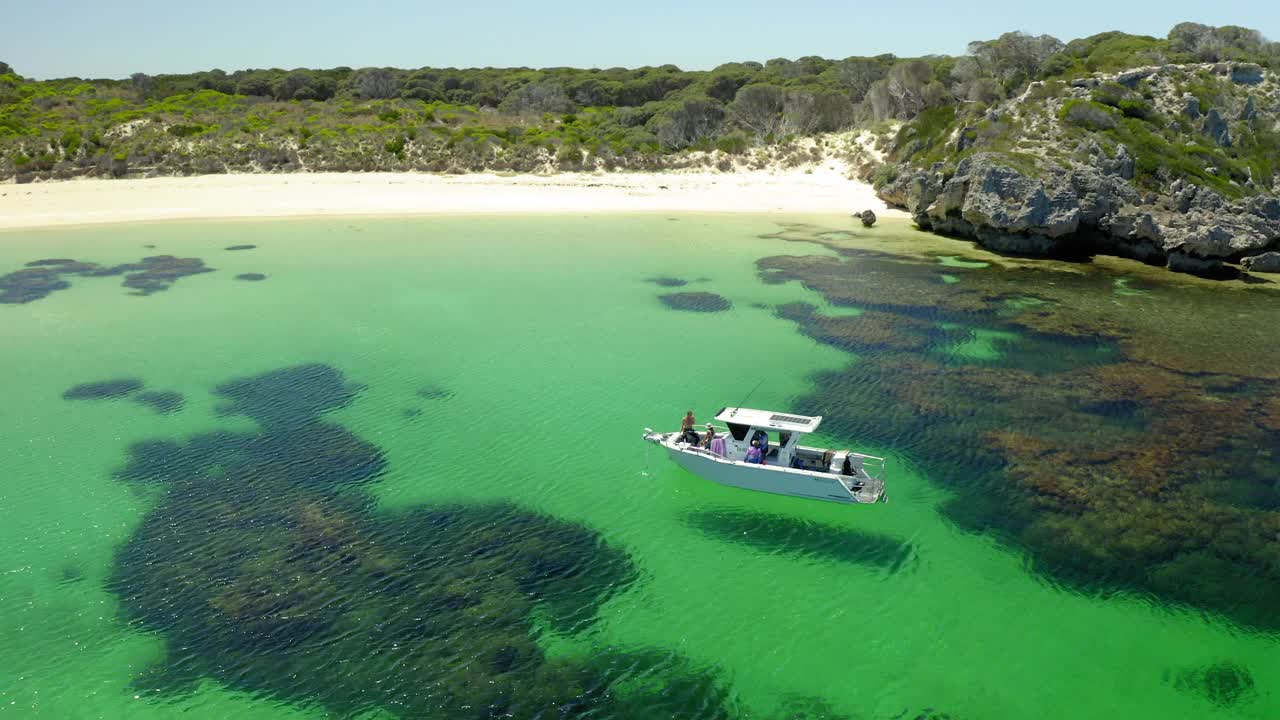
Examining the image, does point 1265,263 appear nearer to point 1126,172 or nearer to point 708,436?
point 1126,172

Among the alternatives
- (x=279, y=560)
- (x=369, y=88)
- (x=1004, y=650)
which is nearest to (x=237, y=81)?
(x=369, y=88)

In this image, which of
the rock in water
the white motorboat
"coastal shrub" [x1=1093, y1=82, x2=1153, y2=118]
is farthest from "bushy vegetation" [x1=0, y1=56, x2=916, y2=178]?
the white motorboat

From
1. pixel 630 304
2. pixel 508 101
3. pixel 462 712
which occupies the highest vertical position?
pixel 508 101

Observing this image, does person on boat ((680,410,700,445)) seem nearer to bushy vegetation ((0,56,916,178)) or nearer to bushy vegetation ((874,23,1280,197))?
bushy vegetation ((874,23,1280,197))

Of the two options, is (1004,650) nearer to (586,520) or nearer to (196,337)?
(586,520)

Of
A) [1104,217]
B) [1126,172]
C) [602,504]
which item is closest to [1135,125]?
[1126,172]

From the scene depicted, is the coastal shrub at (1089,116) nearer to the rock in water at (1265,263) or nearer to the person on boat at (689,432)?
the rock in water at (1265,263)
